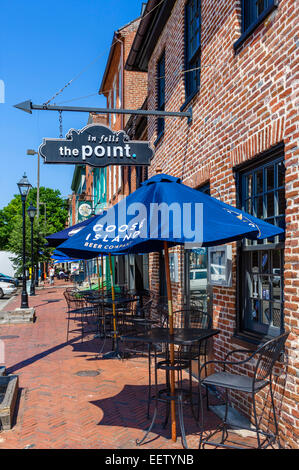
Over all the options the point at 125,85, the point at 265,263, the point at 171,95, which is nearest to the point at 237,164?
the point at 265,263

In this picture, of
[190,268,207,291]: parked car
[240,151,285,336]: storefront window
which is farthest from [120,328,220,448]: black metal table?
[190,268,207,291]: parked car

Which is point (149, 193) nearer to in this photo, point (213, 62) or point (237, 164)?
point (237, 164)

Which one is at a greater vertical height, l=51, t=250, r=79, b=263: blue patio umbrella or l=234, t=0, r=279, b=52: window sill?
l=234, t=0, r=279, b=52: window sill

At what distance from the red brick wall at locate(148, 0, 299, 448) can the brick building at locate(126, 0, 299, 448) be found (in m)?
0.01

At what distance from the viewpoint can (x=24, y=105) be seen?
685 centimetres

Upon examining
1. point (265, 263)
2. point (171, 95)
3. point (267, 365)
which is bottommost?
point (267, 365)

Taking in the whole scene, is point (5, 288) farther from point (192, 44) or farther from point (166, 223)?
point (166, 223)

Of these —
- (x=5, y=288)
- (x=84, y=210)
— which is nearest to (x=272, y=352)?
(x=5, y=288)

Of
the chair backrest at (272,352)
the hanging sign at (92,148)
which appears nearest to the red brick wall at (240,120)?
the chair backrest at (272,352)

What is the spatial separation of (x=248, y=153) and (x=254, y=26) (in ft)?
Result: 4.77

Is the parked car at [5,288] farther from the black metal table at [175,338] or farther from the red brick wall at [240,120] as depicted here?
the black metal table at [175,338]

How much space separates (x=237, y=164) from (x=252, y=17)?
1869mm

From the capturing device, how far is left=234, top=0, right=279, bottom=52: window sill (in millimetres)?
4442

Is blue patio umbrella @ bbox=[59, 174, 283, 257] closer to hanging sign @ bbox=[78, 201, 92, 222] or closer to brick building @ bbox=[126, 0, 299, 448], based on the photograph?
brick building @ bbox=[126, 0, 299, 448]
